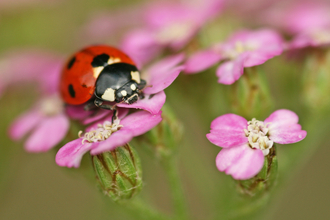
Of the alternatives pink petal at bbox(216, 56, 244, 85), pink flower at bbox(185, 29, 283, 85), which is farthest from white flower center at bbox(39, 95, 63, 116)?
pink petal at bbox(216, 56, 244, 85)

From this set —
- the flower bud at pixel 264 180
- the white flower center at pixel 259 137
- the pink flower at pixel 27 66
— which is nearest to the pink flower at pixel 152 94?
the white flower center at pixel 259 137

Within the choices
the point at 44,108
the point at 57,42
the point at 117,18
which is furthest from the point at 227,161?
the point at 57,42

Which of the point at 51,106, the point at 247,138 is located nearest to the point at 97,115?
the point at 51,106

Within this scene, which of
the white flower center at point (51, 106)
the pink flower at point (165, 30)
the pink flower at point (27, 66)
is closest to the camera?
the white flower center at point (51, 106)

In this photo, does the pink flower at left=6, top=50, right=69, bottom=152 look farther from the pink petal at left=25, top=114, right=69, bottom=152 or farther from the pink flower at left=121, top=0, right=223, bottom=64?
the pink flower at left=121, top=0, right=223, bottom=64

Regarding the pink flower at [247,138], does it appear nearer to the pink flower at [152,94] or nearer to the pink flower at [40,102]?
the pink flower at [152,94]

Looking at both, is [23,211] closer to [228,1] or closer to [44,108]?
[44,108]
